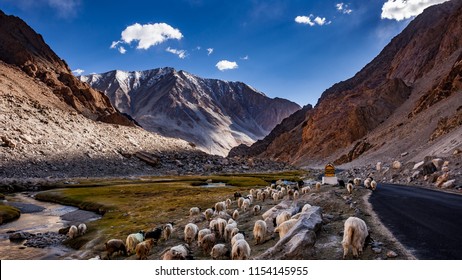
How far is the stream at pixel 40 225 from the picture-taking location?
22.9m

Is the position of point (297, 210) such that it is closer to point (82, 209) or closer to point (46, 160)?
point (82, 209)

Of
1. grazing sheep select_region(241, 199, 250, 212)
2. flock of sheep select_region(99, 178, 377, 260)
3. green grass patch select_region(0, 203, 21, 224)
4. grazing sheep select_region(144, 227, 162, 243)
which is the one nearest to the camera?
flock of sheep select_region(99, 178, 377, 260)

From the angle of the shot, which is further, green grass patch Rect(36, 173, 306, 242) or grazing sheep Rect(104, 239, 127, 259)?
green grass patch Rect(36, 173, 306, 242)

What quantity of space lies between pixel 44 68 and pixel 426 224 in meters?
195

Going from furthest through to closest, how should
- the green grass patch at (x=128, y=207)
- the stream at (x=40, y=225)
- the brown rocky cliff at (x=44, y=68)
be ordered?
the brown rocky cliff at (x=44, y=68) < the green grass patch at (x=128, y=207) < the stream at (x=40, y=225)

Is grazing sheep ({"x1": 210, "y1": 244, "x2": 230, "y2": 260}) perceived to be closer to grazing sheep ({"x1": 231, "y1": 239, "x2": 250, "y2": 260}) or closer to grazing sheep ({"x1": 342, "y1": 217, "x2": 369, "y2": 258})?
grazing sheep ({"x1": 231, "y1": 239, "x2": 250, "y2": 260})

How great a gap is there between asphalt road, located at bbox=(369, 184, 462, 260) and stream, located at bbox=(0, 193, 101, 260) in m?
18.9

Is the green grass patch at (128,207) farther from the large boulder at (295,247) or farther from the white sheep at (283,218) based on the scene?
the large boulder at (295,247)

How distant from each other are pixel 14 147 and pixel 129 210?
6357 centimetres

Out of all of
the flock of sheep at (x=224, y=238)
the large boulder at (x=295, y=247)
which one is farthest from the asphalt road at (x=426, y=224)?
the large boulder at (x=295, y=247)

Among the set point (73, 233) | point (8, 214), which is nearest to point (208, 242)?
point (73, 233)

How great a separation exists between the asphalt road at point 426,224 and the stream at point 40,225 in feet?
61.9

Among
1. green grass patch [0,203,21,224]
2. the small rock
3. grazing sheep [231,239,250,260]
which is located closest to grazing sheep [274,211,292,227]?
grazing sheep [231,239,250,260]

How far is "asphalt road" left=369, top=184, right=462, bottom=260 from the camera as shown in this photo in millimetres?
11383
